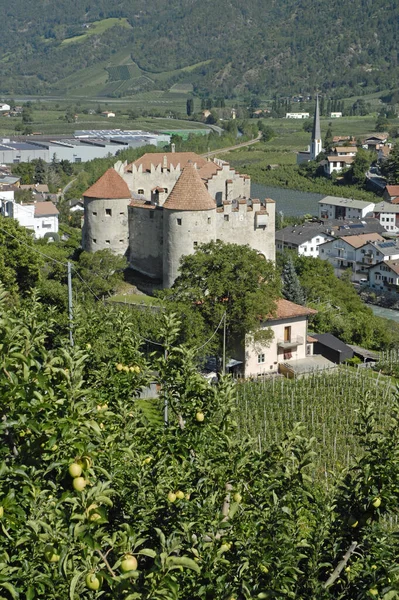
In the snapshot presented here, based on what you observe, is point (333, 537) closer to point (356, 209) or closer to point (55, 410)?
point (55, 410)

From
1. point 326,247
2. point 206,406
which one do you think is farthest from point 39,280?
point 326,247

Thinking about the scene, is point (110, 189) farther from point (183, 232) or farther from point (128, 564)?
point (128, 564)

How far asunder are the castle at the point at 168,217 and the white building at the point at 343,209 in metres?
47.6

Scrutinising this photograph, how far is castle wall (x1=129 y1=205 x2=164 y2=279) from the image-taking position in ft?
126

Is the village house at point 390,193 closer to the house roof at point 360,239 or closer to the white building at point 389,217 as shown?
the white building at point 389,217

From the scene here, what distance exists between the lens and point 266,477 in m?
9.55

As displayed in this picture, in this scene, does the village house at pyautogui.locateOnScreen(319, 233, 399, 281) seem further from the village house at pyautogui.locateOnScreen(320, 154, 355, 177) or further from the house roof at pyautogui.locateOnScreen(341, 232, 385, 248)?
the village house at pyautogui.locateOnScreen(320, 154, 355, 177)

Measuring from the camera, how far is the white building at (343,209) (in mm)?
88125

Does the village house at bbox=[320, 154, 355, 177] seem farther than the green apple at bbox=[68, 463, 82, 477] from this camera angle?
Yes

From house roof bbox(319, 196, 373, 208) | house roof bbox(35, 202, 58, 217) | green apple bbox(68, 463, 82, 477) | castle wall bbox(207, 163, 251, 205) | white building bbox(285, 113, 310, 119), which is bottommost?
house roof bbox(319, 196, 373, 208)

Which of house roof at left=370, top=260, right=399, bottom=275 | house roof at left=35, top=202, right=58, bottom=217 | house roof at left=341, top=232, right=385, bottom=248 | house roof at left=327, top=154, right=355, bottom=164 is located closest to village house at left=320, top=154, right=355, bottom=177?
house roof at left=327, top=154, right=355, bottom=164

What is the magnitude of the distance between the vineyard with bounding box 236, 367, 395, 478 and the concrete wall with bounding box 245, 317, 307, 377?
1412 millimetres

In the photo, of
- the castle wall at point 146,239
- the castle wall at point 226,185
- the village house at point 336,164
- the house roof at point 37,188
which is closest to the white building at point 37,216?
the house roof at point 37,188

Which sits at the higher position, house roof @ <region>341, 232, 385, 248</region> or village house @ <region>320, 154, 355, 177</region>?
village house @ <region>320, 154, 355, 177</region>
